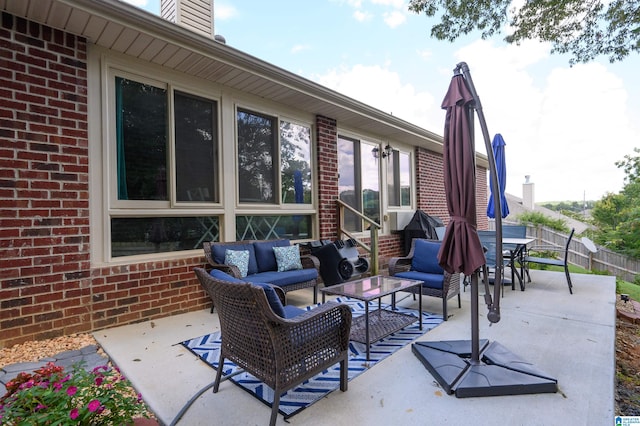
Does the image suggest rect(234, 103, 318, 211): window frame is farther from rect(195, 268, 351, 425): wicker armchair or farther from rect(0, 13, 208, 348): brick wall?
rect(195, 268, 351, 425): wicker armchair

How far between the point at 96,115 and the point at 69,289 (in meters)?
1.83

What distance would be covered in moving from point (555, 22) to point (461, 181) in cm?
518

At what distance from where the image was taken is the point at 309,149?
5.87m

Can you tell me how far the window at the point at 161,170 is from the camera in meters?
3.68

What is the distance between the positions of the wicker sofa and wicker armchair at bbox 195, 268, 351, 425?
1.60 metres

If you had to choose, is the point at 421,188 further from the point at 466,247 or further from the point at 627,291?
the point at 466,247

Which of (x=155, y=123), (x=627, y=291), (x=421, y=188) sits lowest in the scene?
(x=627, y=291)

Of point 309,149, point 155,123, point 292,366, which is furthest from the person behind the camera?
point 309,149

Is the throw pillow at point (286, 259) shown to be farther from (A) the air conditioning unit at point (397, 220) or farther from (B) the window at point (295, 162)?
(A) the air conditioning unit at point (397, 220)

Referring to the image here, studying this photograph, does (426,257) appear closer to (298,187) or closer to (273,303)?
(298,187)

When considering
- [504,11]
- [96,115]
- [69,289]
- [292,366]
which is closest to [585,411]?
[292,366]

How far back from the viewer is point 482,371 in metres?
2.31

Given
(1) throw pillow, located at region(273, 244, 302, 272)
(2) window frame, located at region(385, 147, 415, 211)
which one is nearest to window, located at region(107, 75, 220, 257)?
(1) throw pillow, located at region(273, 244, 302, 272)

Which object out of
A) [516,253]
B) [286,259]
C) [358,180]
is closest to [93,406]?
[286,259]
